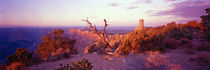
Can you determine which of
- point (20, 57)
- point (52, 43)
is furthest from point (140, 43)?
point (52, 43)

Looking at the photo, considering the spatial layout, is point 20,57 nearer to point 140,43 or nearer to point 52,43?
point 52,43

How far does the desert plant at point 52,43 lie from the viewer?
595 inches

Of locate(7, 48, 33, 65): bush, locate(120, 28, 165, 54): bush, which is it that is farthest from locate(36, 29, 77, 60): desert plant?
locate(120, 28, 165, 54): bush

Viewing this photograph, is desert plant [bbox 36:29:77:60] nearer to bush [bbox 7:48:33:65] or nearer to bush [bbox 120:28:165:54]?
bush [bbox 7:48:33:65]

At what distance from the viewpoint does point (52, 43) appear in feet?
50.2

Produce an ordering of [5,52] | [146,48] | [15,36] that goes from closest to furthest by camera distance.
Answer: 1. [146,48]
2. [5,52]
3. [15,36]

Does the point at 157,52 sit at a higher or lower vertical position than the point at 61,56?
higher

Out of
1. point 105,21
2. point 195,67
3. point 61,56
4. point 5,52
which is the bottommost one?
point 5,52

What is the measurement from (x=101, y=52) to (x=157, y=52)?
4.35 m

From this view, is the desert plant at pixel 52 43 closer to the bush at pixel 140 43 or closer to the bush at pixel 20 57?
the bush at pixel 20 57

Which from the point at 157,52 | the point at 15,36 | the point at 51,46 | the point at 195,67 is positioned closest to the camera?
the point at 195,67

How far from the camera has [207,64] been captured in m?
5.52

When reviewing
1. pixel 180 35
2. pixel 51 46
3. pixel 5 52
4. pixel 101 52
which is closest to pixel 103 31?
pixel 101 52

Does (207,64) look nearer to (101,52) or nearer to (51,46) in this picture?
(101,52)
